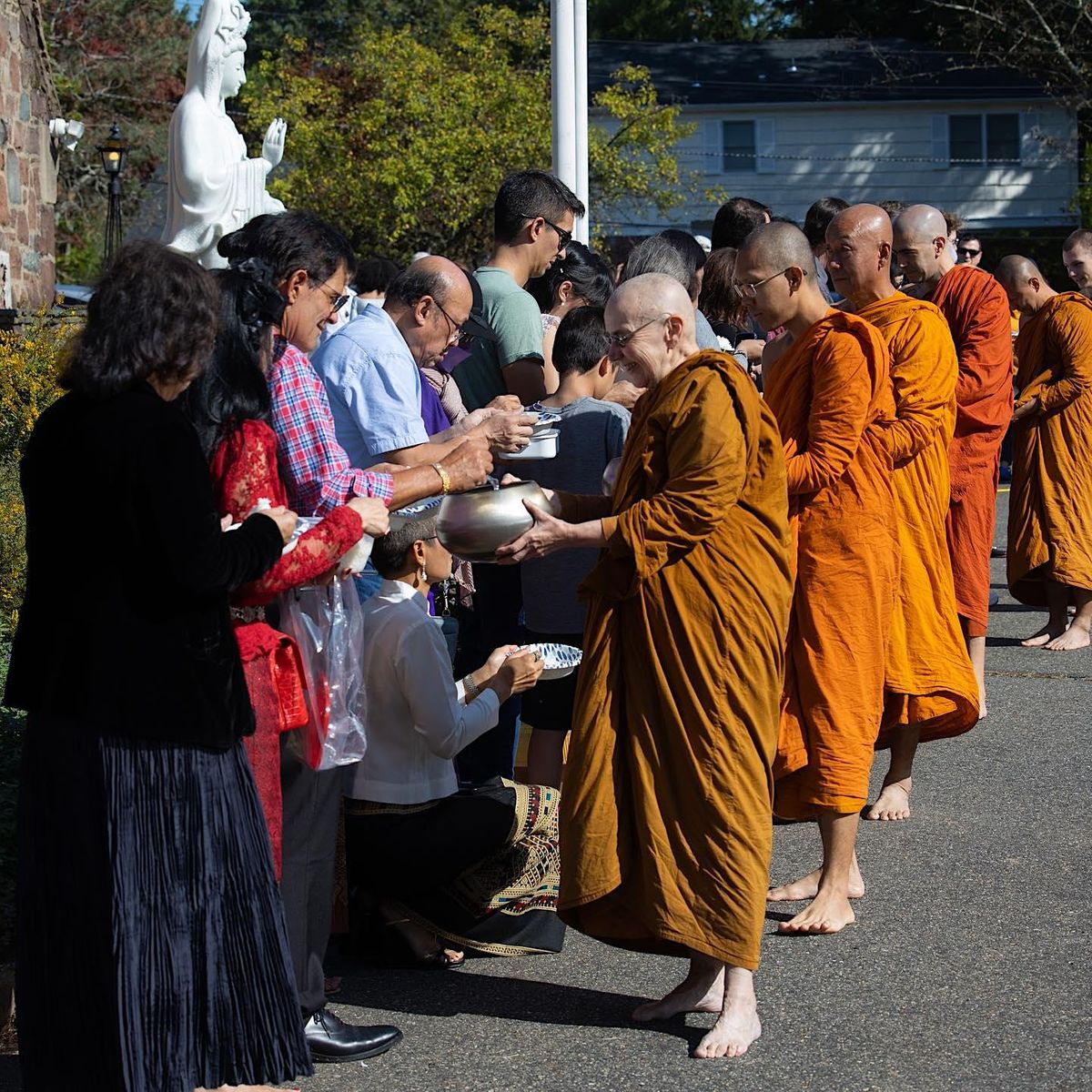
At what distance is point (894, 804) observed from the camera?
5941mm

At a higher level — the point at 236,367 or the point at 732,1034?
the point at 236,367

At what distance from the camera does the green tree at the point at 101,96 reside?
3262 centimetres

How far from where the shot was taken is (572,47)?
1015cm

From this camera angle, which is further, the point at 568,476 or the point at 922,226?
the point at 922,226

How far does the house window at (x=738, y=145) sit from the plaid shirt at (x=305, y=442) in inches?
1419

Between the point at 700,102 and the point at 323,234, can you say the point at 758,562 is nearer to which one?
the point at 323,234

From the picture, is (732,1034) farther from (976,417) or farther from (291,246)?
(976,417)

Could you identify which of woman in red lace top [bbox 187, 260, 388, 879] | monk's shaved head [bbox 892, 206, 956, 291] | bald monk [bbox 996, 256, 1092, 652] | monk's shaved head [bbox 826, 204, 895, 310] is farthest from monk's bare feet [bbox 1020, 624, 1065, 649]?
woman in red lace top [bbox 187, 260, 388, 879]

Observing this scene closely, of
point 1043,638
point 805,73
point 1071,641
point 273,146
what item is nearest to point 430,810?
point 273,146

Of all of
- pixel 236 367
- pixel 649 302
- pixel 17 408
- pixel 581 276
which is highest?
pixel 581 276

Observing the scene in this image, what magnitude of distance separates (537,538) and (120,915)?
1438 millimetres

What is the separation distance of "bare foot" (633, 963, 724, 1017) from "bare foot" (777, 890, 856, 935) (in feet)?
2.28

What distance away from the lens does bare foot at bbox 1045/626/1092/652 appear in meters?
8.93

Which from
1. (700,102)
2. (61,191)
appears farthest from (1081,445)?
(700,102)
